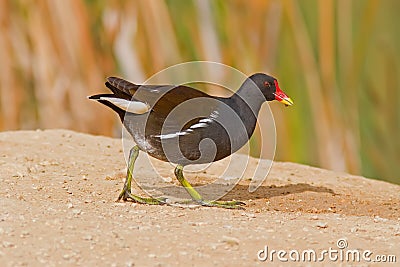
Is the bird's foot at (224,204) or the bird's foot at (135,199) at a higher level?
the bird's foot at (135,199)

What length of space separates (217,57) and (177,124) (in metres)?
2.50

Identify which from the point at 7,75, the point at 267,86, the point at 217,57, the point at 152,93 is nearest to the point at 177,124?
the point at 152,93

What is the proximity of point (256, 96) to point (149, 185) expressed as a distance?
0.81m

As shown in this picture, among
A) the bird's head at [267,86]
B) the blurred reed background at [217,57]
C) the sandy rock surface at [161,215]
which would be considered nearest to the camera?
the sandy rock surface at [161,215]

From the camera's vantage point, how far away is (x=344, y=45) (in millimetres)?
6438

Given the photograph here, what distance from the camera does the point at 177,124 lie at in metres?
3.64

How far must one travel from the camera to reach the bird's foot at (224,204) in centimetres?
369

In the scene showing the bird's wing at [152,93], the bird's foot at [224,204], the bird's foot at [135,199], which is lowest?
the bird's foot at [224,204]

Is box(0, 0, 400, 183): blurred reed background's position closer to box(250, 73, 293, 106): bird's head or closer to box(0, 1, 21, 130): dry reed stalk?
box(0, 1, 21, 130): dry reed stalk

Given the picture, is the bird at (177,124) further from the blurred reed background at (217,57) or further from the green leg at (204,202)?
the blurred reed background at (217,57)

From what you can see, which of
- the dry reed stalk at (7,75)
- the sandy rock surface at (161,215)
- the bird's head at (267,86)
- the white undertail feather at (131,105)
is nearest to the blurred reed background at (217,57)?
the dry reed stalk at (7,75)

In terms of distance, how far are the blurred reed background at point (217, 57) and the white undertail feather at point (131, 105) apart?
95.4 inches

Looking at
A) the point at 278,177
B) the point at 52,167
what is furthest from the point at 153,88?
the point at 278,177

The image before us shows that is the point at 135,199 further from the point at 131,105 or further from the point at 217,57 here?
the point at 217,57
